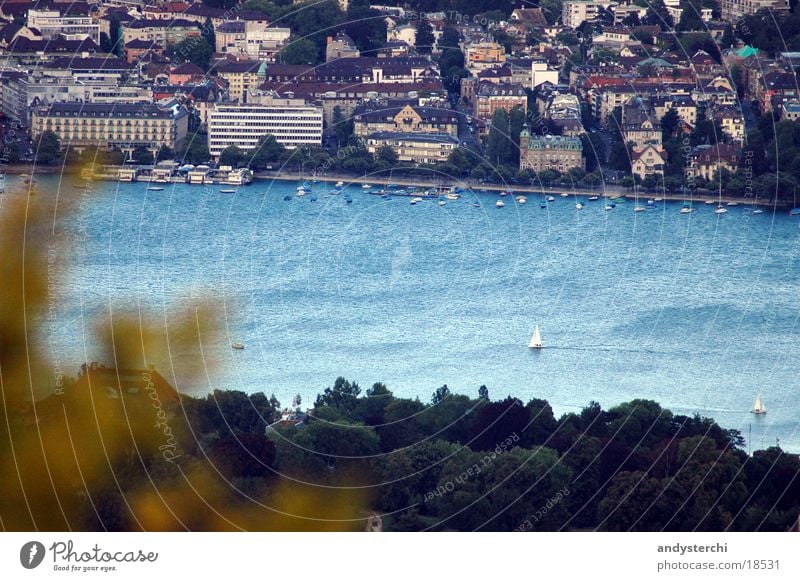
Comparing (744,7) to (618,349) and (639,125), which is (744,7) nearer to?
(639,125)


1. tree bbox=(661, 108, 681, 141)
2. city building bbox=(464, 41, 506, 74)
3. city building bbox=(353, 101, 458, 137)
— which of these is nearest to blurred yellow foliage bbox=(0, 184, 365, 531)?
city building bbox=(353, 101, 458, 137)

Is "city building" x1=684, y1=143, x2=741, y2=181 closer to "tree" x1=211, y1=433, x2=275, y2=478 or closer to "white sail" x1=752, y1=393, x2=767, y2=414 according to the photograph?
"white sail" x1=752, y1=393, x2=767, y2=414

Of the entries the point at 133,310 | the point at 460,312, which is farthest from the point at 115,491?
the point at 460,312

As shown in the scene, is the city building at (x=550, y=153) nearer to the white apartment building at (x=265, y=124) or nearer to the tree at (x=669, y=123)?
the tree at (x=669, y=123)

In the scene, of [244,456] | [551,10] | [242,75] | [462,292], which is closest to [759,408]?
[244,456]

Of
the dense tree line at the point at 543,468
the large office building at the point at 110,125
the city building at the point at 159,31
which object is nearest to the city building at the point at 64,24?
the city building at the point at 159,31
